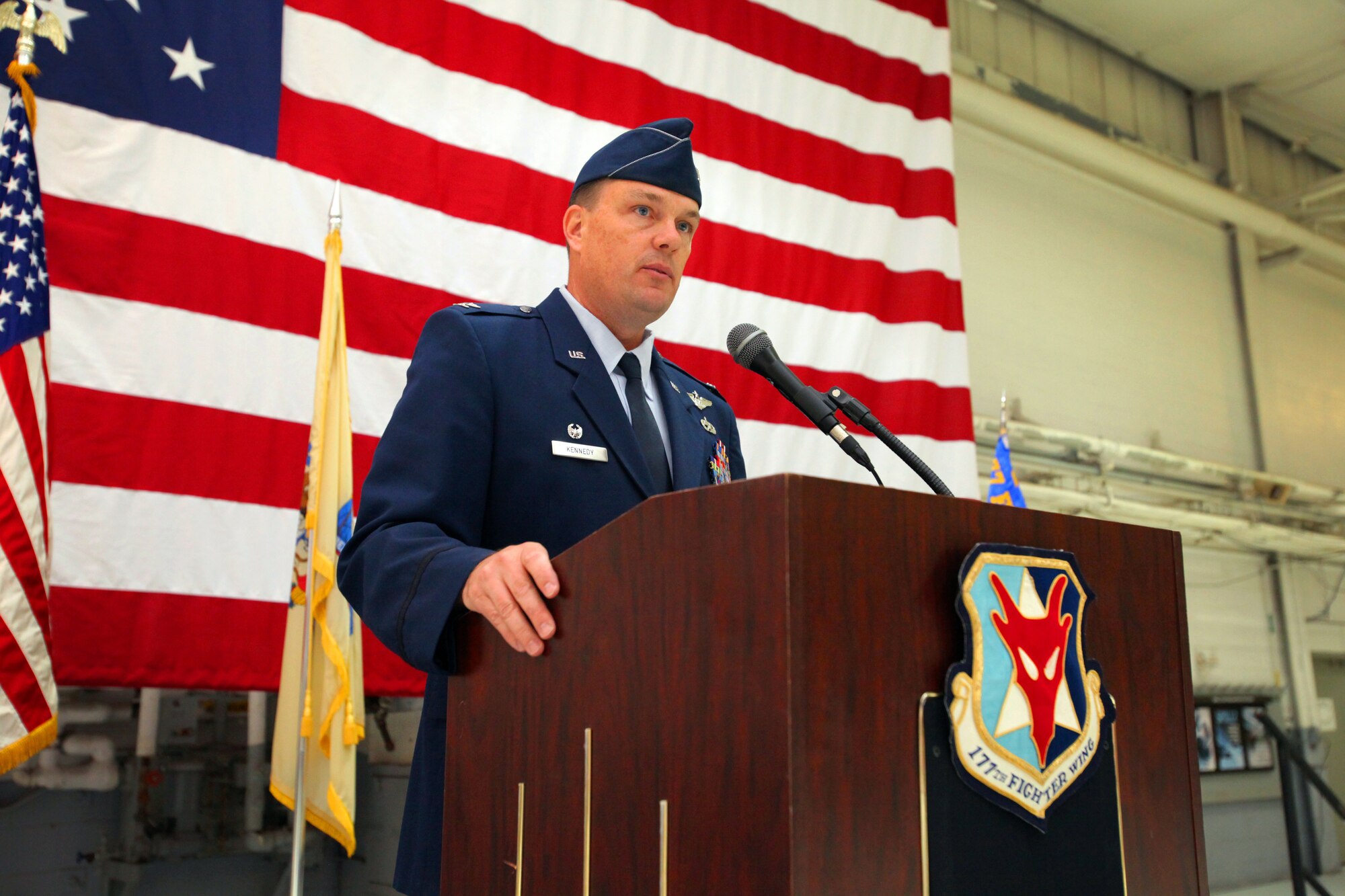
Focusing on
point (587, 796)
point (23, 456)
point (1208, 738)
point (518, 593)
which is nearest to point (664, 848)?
point (587, 796)

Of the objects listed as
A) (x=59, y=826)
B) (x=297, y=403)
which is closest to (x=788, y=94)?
(x=297, y=403)

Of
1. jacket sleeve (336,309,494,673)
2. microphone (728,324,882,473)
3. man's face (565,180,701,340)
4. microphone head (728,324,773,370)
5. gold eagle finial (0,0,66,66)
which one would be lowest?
jacket sleeve (336,309,494,673)

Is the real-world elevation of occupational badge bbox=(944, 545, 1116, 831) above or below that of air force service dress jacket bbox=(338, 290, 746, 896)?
below

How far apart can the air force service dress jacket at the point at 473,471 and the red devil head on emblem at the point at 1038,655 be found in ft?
1.43

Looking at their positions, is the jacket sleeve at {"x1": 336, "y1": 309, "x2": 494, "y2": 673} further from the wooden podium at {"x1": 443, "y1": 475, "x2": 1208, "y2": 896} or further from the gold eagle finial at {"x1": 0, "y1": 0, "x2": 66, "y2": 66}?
A: the gold eagle finial at {"x1": 0, "y1": 0, "x2": 66, "y2": 66}

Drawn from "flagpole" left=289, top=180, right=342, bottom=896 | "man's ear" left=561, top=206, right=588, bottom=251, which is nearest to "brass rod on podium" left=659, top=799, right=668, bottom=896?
"man's ear" left=561, top=206, right=588, bottom=251

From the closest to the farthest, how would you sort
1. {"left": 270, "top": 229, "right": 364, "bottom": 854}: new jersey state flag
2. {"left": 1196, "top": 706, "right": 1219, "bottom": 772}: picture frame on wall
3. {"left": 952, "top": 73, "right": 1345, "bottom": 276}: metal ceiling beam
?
1. {"left": 270, "top": 229, "right": 364, "bottom": 854}: new jersey state flag
2. {"left": 952, "top": 73, "right": 1345, "bottom": 276}: metal ceiling beam
3. {"left": 1196, "top": 706, "right": 1219, "bottom": 772}: picture frame on wall

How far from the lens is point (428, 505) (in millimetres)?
954

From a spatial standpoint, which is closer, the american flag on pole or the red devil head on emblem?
the red devil head on emblem

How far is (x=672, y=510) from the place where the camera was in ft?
2.15

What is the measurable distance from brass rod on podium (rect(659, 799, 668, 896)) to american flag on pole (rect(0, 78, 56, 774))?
1563 millimetres

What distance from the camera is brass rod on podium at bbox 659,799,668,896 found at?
0.62 m

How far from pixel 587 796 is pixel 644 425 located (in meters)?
0.52

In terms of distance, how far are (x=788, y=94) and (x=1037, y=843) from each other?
3378 mm
